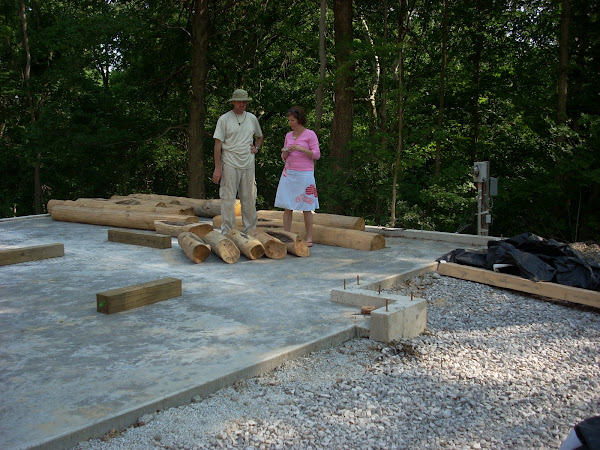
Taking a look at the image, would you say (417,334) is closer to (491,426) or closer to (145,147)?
(491,426)

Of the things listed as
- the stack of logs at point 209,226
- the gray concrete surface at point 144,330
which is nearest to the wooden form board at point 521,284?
the gray concrete surface at point 144,330

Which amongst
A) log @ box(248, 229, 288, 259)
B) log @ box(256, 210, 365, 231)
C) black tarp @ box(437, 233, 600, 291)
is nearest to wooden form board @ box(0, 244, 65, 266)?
log @ box(248, 229, 288, 259)

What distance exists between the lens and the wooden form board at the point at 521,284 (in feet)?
17.4

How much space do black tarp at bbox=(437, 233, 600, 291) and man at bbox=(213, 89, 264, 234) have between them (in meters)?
2.90

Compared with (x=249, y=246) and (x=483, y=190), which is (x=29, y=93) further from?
(x=483, y=190)

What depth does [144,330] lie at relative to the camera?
13.7 feet

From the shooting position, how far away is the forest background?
1100 cm

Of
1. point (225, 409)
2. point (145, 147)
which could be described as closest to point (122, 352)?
point (225, 409)

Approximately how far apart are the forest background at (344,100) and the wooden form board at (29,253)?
5.20m

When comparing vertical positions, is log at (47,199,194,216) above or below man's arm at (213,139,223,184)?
below

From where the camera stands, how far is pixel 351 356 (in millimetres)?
3859

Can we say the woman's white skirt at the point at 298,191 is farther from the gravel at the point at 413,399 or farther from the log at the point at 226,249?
the gravel at the point at 413,399

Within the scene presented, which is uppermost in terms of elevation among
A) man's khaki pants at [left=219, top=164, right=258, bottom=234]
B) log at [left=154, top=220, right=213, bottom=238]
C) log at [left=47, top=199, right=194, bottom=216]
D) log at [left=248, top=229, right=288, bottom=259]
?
man's khaki pants at [left=219, top=164, right=258, bottom=234]

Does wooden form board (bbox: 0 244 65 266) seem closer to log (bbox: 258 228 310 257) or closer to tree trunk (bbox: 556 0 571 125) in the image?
log (bbox: 258 228 310 257)
